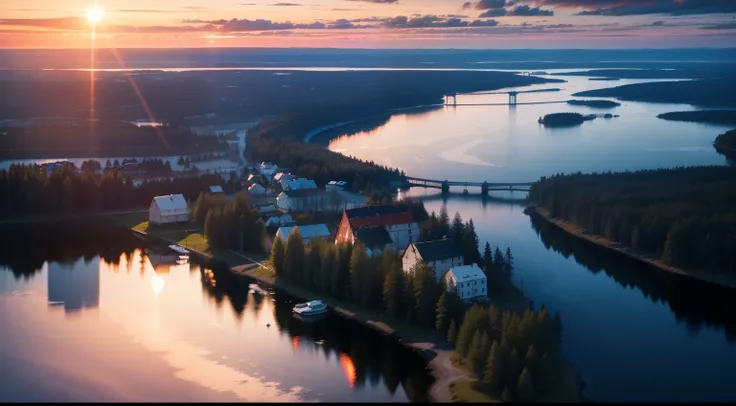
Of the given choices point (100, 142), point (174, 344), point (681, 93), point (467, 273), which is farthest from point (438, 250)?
point (681, 93)

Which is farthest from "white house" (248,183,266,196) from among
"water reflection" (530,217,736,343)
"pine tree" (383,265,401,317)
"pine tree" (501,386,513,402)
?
"pine tree" (501,386,513,402)

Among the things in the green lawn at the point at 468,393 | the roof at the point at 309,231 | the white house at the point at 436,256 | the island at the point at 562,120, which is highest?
the island at the point at 562,120

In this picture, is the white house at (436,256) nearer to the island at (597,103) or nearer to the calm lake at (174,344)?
the calm lake at (174,344)

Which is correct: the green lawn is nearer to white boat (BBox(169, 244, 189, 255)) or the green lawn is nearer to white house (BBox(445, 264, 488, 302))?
white house (BBox(445, 264, 488, 302))

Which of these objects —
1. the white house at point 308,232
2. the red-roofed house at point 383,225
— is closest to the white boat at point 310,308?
the red-roofed house at point 383,225

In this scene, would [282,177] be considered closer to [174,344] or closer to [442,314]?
[174,344]

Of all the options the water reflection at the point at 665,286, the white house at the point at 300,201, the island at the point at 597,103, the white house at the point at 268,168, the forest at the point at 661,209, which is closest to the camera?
the water reflection at the point at 665,286

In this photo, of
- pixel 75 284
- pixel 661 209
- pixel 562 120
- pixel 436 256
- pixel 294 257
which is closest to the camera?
pixel 436 256

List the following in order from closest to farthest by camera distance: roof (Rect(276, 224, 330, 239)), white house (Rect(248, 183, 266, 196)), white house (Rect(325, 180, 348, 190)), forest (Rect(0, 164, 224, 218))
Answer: roof (Rect(276, 224, 330, 239)), forest (Rect(0, 164, 224, 218)), white house (Rect(248, 183, 266, 196)), white house (Rect(325, 180, 348, 190))
